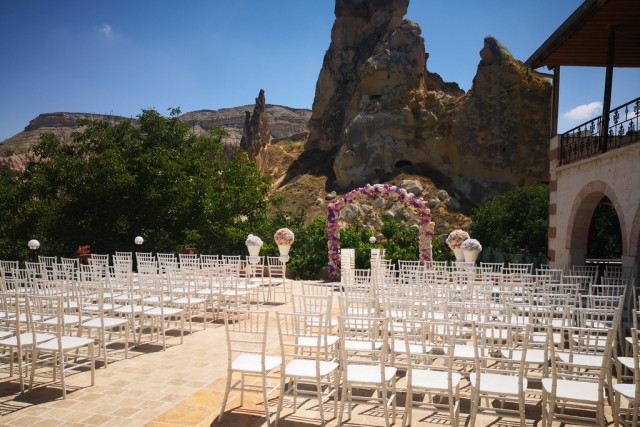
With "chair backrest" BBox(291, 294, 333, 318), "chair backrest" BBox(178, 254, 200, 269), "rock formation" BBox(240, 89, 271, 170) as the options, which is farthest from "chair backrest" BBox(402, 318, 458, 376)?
"rock formation" BBox(240, 89, 271, 170)

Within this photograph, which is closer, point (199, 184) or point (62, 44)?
point (199, 184)

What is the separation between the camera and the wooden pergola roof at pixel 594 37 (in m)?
9.79

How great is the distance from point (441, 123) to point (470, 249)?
101 ft

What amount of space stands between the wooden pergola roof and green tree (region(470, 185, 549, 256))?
25.6ft

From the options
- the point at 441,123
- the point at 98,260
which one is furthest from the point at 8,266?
the point at 441,123

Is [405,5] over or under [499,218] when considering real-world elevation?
over

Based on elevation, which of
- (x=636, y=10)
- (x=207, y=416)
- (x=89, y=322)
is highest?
(x=636, y=10)

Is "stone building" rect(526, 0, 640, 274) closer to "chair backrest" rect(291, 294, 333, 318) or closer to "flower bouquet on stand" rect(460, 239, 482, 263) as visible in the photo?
"flower bouquet on stand" rect(460, 239, 482, 263)

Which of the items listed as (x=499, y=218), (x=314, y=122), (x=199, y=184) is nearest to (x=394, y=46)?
(x=314, y=122)

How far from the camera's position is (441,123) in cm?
4125

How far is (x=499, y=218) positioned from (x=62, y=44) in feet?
82.9

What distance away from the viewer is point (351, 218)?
37.6 meters

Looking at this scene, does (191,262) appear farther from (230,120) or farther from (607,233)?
(230,120)

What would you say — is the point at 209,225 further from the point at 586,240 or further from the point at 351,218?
the point at 351,218
